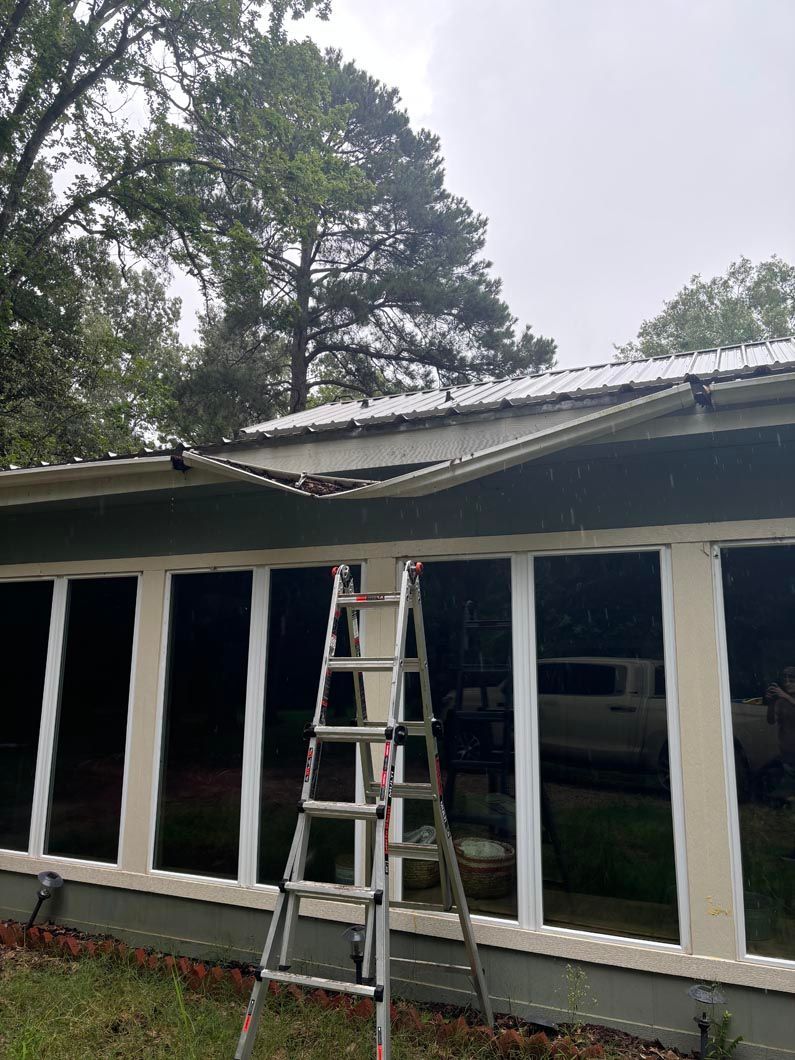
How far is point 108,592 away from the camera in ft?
15.7

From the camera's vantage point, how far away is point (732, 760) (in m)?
3.22

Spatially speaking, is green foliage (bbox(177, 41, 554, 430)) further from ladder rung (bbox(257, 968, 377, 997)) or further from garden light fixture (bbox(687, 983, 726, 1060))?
garden light fixture (bbox(687, 983, 726, 1060))

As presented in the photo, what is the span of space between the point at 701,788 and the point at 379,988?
5.53 ft

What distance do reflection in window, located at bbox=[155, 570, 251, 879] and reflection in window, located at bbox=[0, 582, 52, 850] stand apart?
107 centimetres

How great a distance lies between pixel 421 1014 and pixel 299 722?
1540 mm

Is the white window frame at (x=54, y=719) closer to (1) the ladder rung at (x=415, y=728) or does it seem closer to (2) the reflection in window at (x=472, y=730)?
(2) the reflection in window at (x=472, y=730)

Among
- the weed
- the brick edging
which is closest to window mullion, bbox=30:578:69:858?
the brick edging

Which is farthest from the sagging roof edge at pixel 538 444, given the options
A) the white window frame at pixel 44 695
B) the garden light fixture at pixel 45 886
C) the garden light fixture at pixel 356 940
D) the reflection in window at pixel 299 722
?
the garden light fixture at pixel 45 886

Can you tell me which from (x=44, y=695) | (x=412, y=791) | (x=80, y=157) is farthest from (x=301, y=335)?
(x=412, y=791)

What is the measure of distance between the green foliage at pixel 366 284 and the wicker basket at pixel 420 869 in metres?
12.8

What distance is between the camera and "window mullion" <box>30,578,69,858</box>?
15.3ft

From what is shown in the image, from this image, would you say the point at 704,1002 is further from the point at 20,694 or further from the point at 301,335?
the point at 301,335

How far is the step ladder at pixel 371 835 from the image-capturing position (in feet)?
8.10

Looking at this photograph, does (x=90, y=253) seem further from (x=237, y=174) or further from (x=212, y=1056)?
(x=212, y=1056)
